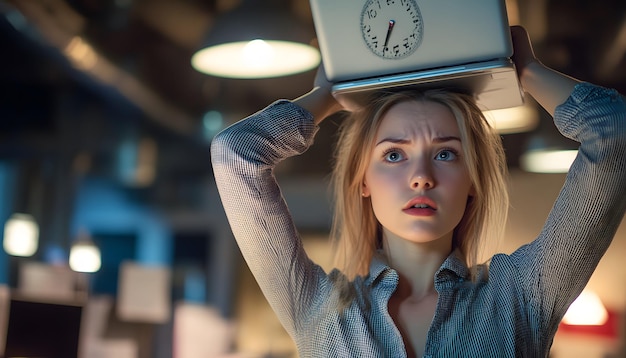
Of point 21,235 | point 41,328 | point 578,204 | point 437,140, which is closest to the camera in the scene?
point 578,204

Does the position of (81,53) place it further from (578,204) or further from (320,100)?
(578,204)

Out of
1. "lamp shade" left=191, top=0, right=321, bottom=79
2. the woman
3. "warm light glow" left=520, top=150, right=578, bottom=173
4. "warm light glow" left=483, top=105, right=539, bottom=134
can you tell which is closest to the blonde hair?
the woman

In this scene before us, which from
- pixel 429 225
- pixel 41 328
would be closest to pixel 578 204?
pixel 429 225

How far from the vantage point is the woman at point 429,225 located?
1.05 meters

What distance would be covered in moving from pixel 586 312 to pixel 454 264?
7.80 ft

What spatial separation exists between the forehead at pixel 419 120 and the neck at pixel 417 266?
0.56 ft

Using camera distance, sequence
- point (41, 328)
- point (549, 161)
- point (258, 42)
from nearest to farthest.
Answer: point (258, 42)
point (41, 328)
point (549, 161)

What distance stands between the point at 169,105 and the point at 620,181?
3.11 meters

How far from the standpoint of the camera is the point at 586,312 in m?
3.27

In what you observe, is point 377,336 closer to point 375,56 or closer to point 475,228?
point 475,228

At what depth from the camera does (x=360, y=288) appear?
3.82 feet

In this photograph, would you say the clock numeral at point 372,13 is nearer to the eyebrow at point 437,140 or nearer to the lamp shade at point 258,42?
the eyebrow at point 437,140

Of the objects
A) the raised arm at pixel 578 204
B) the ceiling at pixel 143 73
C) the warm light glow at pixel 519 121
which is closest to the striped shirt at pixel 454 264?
the raised arm at pixel 578 204

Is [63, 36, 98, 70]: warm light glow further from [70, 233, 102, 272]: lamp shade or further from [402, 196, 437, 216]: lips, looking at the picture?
[402, 196, 437, 216]: lips
